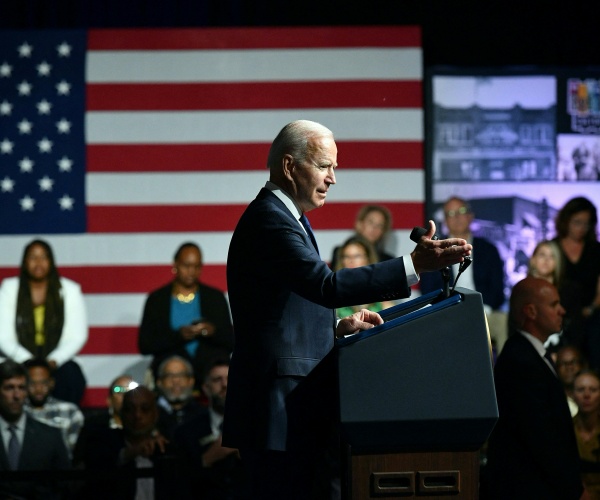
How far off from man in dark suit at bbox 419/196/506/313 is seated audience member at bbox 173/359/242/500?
6.81 ft

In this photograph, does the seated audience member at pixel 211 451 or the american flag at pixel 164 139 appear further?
the american flag at pixel 164 139

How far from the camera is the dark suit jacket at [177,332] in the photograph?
6.68m

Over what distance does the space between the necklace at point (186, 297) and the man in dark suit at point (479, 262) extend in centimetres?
153

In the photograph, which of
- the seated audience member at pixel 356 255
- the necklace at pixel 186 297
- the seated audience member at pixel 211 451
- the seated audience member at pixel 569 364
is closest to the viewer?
the seated audience member at pixel 211 451

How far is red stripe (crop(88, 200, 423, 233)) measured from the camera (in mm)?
7727

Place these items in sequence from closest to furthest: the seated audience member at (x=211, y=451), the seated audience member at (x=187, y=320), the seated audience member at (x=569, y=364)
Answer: the seated audience member at (x=211, y=451)
the seated audience member at (x=569, y=364)
the seated audience member at (x=187, y=320)

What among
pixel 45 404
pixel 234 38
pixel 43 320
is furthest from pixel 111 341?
pixel 234 38

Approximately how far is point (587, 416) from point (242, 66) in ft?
11.8

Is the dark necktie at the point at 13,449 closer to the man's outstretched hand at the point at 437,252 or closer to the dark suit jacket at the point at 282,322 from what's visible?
the dark suit jacket at the point at 282,322

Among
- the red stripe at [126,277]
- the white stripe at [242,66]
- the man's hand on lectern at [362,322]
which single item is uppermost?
the white stripe at [242,66]

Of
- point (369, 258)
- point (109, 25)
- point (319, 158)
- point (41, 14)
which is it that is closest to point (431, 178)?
point (369, 258)

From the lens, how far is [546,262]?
689 centimetres

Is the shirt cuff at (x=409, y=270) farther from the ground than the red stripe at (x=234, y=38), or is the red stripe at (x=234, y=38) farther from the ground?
the red stripe at (x=234, y=38)

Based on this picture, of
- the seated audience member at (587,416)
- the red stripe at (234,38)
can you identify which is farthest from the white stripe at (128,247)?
the seated audience member at (587,416)
